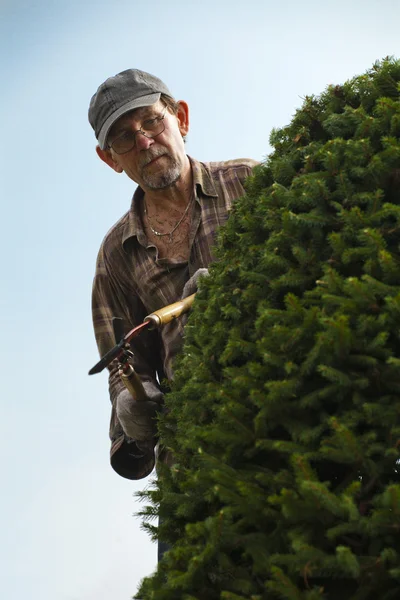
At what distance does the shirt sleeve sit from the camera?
17.2ft

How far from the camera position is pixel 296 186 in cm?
317

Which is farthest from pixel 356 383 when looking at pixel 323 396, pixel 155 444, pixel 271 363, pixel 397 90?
pixel 155 444

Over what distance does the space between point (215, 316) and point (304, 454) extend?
2.55 ft

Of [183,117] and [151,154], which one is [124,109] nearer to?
[151,154]

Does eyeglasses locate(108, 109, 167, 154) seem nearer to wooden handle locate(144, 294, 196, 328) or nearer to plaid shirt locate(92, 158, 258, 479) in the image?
plaid shirt locate(92, 158, 258, 479)

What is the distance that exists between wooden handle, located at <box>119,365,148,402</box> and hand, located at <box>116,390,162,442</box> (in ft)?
0.18

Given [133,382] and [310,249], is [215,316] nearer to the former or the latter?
[310,249]

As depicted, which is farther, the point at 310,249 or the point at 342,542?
the point at 310,249

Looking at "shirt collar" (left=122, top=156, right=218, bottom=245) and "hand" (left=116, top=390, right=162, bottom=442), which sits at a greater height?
"shirt collar" (left=122, top=156, right=218, bottom=245)

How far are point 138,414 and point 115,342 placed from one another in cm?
65

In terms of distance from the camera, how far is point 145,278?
544 centimetres

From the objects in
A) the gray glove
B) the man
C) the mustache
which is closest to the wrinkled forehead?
the man

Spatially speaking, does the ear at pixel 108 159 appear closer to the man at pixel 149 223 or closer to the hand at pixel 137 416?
the man at pixel 149 223

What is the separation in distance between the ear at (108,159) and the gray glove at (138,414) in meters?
1.53
